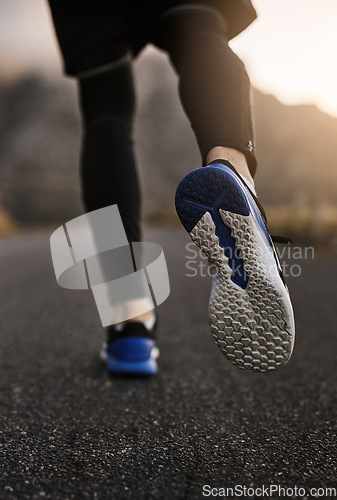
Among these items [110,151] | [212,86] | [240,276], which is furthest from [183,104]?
[240,276]

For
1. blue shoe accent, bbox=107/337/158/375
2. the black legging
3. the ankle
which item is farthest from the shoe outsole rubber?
the ankle

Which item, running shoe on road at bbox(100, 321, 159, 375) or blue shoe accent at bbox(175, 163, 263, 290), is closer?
blue shoe accent at bbox(175, 163, 263, 290)

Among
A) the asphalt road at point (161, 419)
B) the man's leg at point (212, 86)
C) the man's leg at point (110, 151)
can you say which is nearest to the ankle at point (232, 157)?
the man's leg at point (212, 86)

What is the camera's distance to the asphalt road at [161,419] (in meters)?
0.63

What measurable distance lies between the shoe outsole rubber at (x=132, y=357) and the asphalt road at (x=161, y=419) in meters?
0.03

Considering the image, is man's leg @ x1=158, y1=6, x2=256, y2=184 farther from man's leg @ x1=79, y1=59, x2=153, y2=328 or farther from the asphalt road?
the asphalt road

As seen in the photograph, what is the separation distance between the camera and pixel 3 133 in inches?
1001

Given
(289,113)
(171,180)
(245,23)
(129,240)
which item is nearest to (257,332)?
(129,240)

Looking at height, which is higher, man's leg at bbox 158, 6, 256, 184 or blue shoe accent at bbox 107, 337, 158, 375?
man's leg at bbox 158, 6, 256, 184

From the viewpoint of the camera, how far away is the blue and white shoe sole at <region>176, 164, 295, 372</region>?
0.70 meters

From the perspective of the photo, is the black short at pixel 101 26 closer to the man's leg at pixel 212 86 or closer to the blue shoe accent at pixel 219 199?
the man's leg at pixel 212 86

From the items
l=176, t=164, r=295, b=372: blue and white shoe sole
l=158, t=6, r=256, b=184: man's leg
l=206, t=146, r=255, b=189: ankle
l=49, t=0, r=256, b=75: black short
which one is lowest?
l=176, t=164, r=295, b=372: blue and white shoe sole

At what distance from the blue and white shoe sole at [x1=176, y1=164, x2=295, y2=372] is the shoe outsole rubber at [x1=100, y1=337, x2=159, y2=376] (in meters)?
0.38

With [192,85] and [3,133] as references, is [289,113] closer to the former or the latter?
[3,133]
